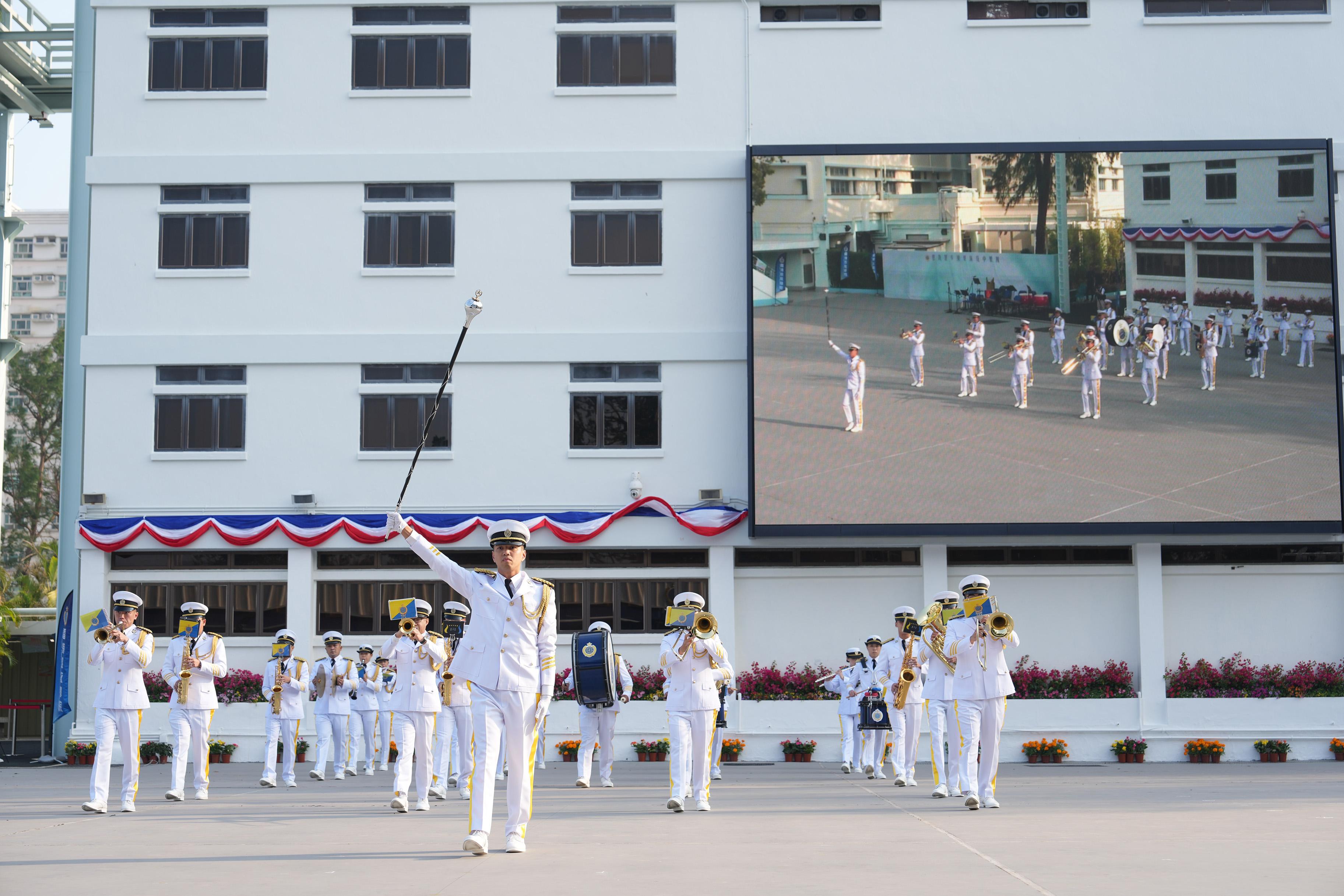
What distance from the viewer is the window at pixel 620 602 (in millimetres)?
27828

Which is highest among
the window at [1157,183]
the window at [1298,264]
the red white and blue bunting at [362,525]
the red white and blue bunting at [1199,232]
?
the window at [1157,183]

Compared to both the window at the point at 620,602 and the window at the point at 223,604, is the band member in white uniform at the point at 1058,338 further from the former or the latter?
the window at the point at 223,604

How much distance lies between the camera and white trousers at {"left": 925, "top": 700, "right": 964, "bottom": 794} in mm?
15758

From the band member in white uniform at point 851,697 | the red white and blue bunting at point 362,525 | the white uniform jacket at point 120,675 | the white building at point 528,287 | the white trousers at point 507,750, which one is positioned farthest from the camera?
the white building at point 528,287

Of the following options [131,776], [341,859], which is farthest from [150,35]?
[341,859]

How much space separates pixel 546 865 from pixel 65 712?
808 inches

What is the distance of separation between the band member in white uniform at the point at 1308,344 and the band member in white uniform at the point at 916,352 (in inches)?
276

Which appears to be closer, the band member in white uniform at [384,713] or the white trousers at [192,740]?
the white trousers at [192,740]

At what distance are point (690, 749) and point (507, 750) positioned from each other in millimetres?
4633

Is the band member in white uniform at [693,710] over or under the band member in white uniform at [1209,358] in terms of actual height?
under

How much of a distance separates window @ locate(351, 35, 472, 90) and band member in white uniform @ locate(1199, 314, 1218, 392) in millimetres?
15039

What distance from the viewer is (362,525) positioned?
27.5 meters

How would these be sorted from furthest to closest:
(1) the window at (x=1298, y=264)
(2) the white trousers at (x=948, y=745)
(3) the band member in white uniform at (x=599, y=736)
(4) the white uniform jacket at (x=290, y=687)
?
1. (1) the window at (x=1298, y=264)
2. (4) the white uniform jacket at (x=290, y=687)
3. (3) the band member in white uniform at (x=599, y=736)
4. (2) the white trousers at (x=948, y=745)

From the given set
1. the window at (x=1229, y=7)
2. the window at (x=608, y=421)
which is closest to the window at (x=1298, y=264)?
the window at (x=1229, y=7)
